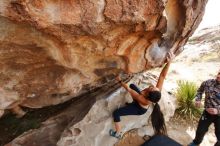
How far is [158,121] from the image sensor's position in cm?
777

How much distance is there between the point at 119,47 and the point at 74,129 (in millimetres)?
2413

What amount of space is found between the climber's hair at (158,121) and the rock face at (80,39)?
81.4 inches

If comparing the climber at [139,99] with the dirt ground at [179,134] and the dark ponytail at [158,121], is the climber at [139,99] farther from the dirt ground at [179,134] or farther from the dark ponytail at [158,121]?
the dirt ground at [179,134]

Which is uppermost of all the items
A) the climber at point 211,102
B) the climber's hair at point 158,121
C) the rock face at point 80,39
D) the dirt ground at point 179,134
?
the rock face at point 80,39

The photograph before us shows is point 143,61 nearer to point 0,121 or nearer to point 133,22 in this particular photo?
point 133,22

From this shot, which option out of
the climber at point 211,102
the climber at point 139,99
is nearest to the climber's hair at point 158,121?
the climber at point 139,99

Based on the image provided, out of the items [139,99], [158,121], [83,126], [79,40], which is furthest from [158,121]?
[79,40]

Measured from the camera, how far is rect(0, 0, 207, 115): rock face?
4000 mm

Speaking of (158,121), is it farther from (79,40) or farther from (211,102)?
(79,40)

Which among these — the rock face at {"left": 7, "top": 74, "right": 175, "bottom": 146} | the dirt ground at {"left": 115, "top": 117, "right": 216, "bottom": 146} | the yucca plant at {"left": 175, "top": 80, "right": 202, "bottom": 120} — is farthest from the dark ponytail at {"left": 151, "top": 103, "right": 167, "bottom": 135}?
the yucca plant at {"left": 175, "top": 80, "right": 202, "bottom": 120}

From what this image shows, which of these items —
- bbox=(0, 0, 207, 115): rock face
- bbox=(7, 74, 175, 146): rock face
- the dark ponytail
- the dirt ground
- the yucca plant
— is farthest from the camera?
the yucca plant

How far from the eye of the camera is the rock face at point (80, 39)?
4000mm

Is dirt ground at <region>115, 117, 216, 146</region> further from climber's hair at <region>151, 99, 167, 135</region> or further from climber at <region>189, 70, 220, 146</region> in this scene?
climber at <region>189, 70, 220, 146</region>

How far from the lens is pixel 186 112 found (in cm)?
862
